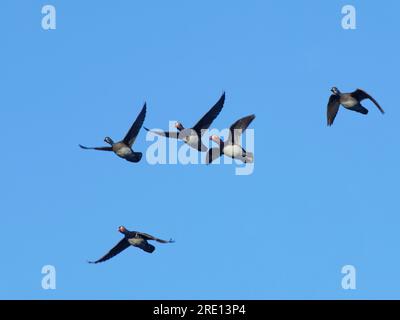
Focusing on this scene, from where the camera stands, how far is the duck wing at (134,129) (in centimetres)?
3200

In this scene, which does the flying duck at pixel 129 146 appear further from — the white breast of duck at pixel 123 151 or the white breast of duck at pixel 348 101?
the white breast of duck at pixel 348 101

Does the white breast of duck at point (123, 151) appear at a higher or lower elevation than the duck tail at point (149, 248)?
higher

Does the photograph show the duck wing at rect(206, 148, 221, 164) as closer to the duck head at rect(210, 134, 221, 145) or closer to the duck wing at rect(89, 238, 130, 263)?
the duck head at rect(210, 134, 221, 145)

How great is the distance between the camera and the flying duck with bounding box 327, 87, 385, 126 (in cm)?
3283

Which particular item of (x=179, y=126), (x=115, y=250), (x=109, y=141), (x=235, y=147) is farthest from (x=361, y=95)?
(x=115, y=250)

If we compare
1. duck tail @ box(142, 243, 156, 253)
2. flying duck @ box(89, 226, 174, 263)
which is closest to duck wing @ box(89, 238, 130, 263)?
flying duck @ box(89, 226, 174, 263)

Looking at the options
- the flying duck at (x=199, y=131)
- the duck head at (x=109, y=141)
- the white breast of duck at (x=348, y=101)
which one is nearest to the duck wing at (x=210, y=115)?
the flying duck at (x=199, y=131)

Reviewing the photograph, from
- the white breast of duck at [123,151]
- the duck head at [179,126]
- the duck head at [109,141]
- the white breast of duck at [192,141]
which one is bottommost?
the white breast of duck at [123,151]

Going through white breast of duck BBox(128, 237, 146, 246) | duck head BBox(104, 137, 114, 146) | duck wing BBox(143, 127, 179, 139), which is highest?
duck wing BBox(143, 127, 179, 139)

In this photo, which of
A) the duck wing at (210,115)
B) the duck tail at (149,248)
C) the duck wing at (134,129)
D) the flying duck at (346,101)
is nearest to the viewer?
the duck wing at (210,115)
